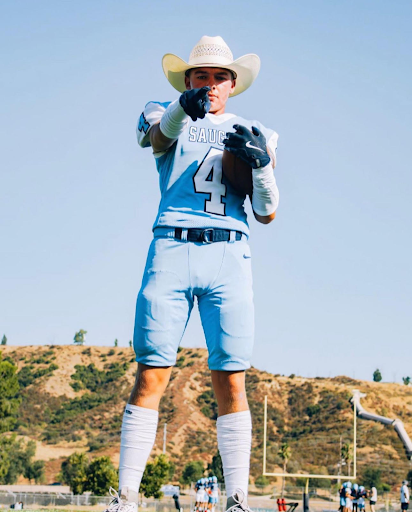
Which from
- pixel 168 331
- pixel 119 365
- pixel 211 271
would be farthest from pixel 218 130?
pixel 119 365

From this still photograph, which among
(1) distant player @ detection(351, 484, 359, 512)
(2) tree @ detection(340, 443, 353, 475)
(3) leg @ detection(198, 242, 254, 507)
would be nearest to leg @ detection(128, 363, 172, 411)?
(3) leg @ detection(198, 242, 254, 507)

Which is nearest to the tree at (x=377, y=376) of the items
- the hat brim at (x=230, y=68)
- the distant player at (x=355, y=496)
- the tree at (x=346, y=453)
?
the tree at (x=346, y=453)

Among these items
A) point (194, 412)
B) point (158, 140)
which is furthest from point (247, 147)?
point (194, 412)

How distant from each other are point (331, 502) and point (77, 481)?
18.5m

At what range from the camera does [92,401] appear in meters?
89.5

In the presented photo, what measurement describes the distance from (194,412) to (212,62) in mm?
80902

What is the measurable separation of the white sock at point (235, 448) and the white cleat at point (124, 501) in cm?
52

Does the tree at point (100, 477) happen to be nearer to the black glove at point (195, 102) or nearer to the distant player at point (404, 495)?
the distant player at point (404, 495)

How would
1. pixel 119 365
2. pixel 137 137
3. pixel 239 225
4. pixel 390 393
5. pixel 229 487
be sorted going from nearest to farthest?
pixel 229 487, pixel 239 225, pixel 137 137, pixel 390 393, pixel 119 365

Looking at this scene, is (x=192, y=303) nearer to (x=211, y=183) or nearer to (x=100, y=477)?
(x=211, y=183)

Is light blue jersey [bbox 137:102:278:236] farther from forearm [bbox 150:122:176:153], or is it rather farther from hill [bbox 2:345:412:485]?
hill [bbox 2:345:412:485]

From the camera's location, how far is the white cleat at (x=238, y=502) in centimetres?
365

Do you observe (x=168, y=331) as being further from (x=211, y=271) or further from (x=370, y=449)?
(x=370, y=449)

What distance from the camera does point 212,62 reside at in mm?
4297
